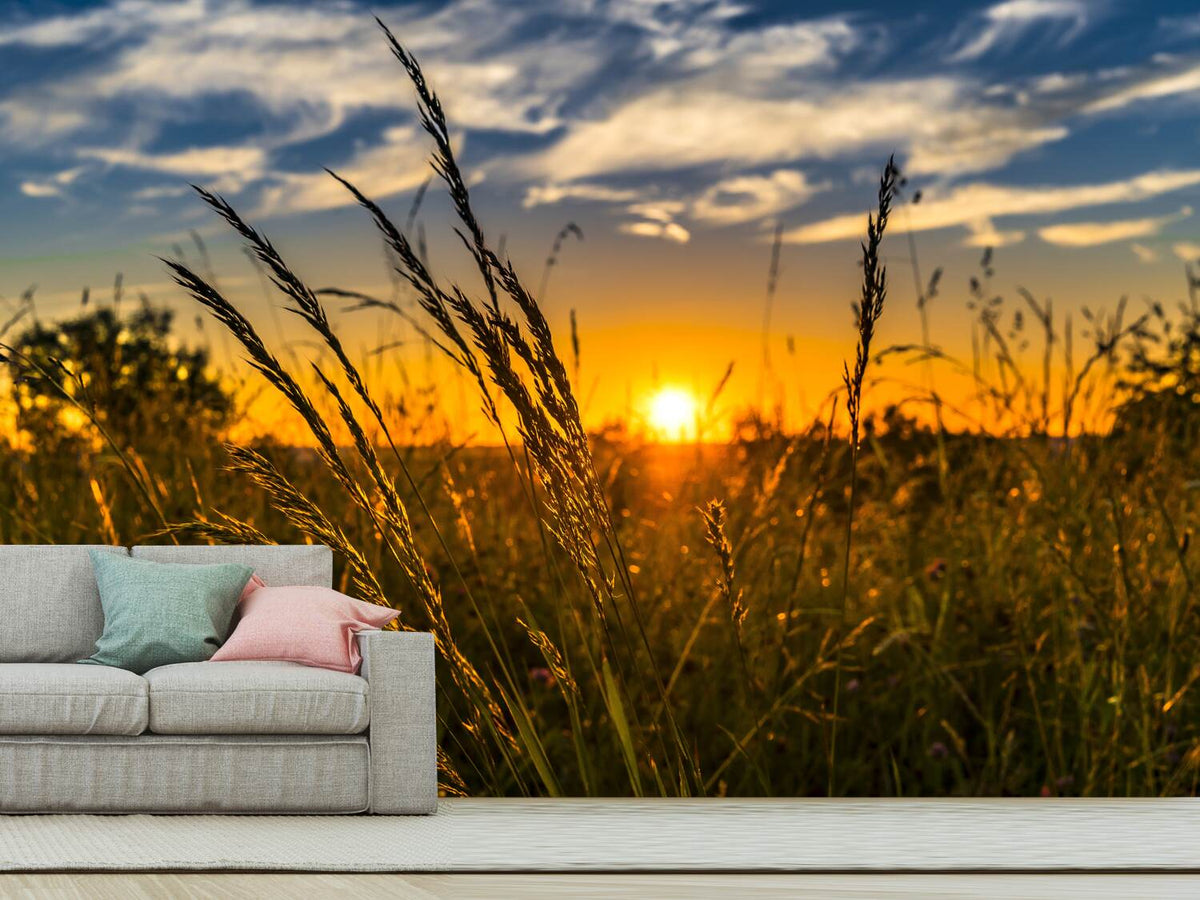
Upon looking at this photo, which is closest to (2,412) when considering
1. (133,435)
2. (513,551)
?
(133,435)

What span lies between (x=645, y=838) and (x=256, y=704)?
82 centimetres

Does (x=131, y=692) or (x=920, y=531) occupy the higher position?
(x=920, y=531)

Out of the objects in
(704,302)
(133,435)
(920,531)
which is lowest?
(920,531)

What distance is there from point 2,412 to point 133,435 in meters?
0.41

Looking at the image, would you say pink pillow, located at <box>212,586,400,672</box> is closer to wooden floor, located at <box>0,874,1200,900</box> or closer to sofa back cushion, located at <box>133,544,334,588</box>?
sofa back cushion, located at <box>133,544,334,588</box>

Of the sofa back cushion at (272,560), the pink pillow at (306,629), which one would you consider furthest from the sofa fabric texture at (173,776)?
the sofa back cushion at (272,560)

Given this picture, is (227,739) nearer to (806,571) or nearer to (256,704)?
(256,704)

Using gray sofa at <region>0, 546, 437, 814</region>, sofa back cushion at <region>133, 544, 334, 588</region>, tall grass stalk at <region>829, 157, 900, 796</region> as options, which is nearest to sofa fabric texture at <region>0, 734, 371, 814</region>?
gray sofa at <region>0, 546, 437, 814</region>

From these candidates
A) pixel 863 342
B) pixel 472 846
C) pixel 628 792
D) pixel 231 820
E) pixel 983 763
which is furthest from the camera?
pixel 983 763

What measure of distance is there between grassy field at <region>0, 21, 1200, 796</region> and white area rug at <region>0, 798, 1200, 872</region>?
0.11 metres

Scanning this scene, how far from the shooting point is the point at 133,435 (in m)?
3.97

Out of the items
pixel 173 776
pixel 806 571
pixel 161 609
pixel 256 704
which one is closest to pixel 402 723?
pixel 256 704

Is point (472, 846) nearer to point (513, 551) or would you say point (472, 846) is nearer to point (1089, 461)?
point (513, 551)

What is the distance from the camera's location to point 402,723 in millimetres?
2402
